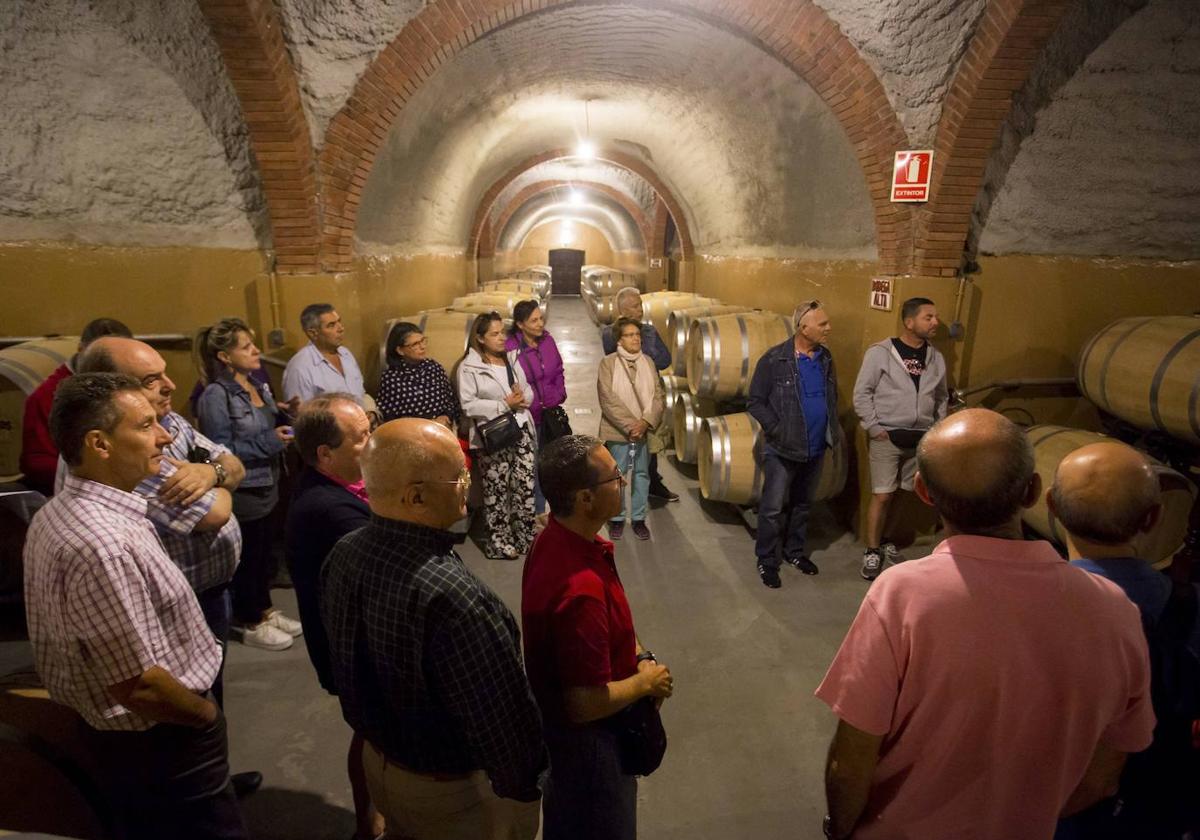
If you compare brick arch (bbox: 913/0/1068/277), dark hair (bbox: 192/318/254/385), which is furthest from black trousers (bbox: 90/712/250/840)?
brick arch (bbox: 913/0/1068/277)

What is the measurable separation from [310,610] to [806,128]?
574cm

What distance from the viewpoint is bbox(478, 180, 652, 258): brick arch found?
664 inches

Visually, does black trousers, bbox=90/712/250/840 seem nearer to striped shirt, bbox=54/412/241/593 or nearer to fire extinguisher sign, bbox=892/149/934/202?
striped shirt, bbox=54/412/241/593

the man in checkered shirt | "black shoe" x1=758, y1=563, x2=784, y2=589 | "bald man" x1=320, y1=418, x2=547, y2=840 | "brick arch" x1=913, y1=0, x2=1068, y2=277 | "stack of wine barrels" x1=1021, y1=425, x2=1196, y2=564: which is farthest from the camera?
"black shoe" x1=758, y1=563, x2=784, y2=589

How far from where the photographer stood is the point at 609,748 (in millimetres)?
1728

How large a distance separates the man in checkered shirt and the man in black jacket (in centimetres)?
32

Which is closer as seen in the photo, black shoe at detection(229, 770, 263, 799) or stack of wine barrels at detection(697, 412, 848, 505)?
black shoe at detection(229, 770, 263, 799)

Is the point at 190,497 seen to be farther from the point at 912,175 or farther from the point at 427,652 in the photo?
the point at 912,175

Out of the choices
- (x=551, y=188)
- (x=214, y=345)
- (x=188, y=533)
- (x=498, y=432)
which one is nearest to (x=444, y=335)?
(x=498, y=432)

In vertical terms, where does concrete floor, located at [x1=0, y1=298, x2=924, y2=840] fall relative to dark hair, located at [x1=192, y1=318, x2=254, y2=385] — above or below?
below

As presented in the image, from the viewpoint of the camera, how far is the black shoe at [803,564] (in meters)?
4.50

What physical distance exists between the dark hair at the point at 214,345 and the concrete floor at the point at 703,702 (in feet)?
5.12

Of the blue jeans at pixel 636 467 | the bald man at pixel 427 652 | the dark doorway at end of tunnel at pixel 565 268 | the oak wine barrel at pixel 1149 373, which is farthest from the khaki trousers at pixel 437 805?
the dark doorway at end of tunnel at pixel 565 268

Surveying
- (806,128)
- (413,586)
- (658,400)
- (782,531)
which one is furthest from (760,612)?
(806,128)
